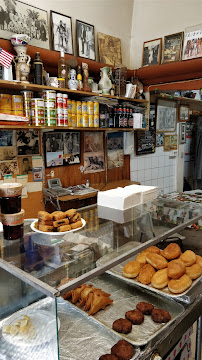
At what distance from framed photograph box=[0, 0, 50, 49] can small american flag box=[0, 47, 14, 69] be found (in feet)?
1.42

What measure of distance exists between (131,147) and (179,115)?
1619mm

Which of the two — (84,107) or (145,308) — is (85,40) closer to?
(84,107)

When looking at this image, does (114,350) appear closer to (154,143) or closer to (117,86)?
(117,86)

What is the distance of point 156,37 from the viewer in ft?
13.7

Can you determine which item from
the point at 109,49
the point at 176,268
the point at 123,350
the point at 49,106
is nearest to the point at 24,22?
the point at 49,106

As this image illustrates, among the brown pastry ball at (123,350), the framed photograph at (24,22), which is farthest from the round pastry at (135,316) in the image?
the framed photograph at (24,22)

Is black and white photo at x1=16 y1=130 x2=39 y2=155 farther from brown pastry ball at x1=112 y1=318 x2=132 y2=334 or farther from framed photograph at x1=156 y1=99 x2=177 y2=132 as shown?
framed photograph at x1=156 y1=99 x2=177 y2=132

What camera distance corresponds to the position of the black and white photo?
3092mm

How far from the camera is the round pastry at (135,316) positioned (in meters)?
1.32

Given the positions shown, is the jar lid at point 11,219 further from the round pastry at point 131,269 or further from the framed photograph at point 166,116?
the framed photograph at point 166,116

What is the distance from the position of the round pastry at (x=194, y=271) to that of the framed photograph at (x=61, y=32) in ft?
9.09

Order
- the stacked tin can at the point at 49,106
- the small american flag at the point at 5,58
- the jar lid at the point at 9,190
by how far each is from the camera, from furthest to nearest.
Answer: the stacked tin can at the point at 49,106, the small american flag at the point at 5,58, the jar lid at the point at 9,190

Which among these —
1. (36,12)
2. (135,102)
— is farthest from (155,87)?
(36,12)

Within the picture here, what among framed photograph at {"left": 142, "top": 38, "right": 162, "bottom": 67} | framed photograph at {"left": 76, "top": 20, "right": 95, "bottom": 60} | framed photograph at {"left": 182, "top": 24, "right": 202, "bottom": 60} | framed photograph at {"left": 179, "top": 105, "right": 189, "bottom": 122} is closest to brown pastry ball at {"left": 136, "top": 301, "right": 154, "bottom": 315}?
framed photograph at {"left": 76, "top": 20, "right": 95, "bottom": 60}
